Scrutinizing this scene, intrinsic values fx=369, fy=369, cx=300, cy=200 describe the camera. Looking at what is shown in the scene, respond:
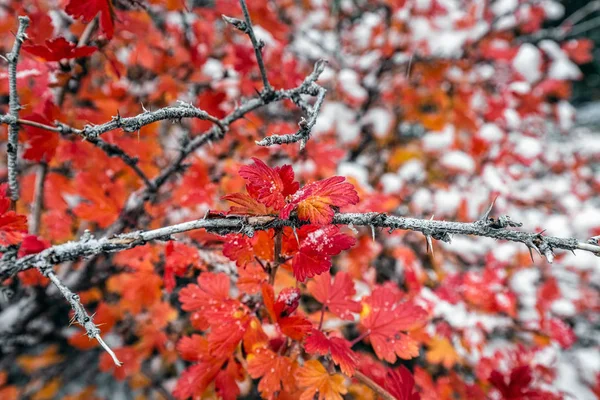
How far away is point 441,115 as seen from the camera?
138 inches

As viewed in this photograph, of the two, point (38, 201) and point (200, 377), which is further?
point (38, 201)

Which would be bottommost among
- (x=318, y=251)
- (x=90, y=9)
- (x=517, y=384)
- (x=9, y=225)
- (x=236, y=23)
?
(x=517, y=384)

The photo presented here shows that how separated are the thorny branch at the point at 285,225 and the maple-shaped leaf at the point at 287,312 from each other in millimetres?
198

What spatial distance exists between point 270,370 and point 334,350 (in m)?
0.18

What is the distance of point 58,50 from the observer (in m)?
1.12

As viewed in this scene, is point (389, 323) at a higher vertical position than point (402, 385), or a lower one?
higher

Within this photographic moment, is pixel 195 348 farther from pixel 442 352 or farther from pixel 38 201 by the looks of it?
pixel 442 352

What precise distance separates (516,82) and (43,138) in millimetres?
4239

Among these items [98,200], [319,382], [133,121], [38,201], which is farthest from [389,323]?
[38,201]

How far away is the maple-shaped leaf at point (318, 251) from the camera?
32.9 inches

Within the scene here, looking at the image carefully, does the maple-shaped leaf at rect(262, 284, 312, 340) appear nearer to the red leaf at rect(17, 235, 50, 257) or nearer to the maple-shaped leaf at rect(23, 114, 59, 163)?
the red leaf at rect(17, 235, 50, 257)

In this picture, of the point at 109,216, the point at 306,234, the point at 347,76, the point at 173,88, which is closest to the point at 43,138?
the point at 109,216

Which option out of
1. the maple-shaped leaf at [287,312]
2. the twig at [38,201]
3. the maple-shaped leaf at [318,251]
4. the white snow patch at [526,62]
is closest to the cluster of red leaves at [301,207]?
the maple-shaped leaf at [318,251]

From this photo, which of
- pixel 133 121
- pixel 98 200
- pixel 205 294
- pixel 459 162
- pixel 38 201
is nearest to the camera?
pixel 133 121
